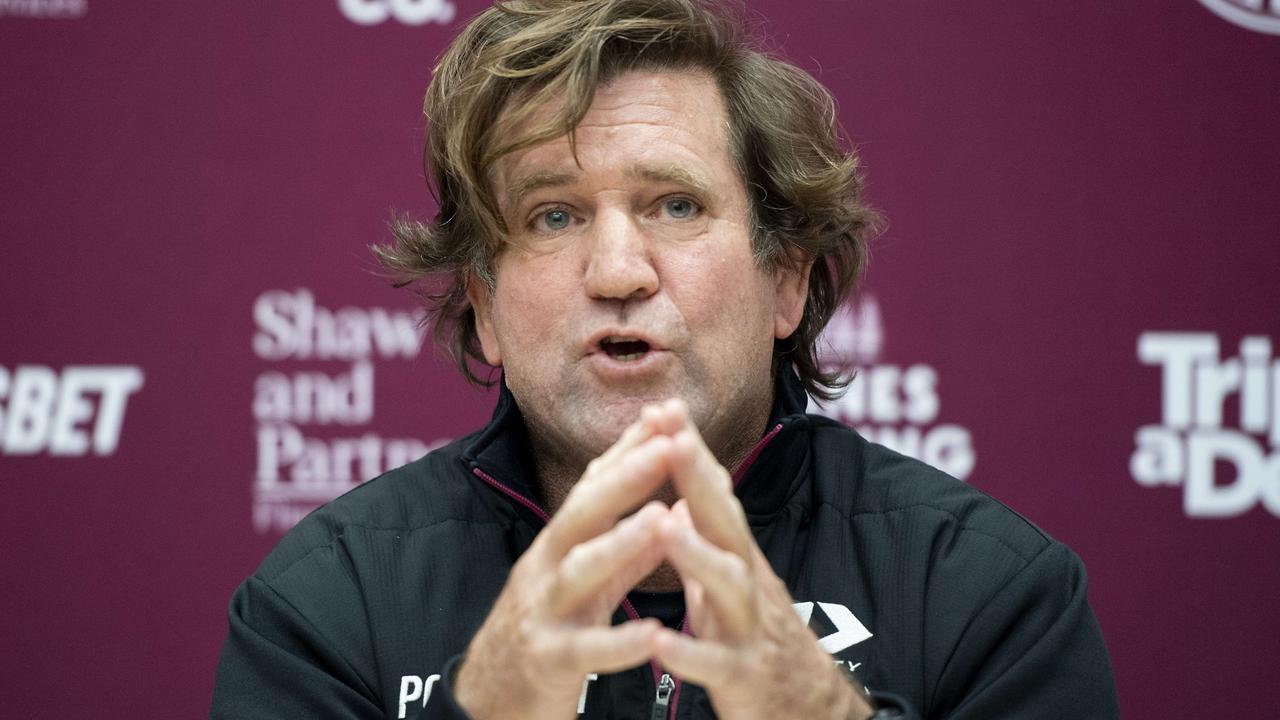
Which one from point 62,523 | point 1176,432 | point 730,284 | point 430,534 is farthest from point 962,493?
point 62,523

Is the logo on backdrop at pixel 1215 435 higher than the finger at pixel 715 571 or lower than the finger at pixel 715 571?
higher

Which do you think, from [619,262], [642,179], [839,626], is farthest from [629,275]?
[839,626]

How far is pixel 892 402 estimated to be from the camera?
2.81 m

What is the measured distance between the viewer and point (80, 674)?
2689 millimetres

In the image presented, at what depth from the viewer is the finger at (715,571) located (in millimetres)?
1208

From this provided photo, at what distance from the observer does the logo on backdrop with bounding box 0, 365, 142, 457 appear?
2686 millimetres

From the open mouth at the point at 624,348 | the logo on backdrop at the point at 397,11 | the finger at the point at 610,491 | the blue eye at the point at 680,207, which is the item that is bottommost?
the finger at the point at 610,491

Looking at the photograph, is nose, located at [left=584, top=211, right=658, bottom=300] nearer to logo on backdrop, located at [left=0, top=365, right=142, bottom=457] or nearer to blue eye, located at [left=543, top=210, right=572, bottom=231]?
blue eye, located at [left=543, top=210, right=572, bottom=231]

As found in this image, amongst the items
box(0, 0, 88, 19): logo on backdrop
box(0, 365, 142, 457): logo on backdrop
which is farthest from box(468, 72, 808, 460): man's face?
box(0, 0, 88, 19): logo on backdrop

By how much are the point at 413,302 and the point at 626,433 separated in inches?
56.5

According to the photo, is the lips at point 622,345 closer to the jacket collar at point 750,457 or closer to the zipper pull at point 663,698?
the jacket collar at point 750,457

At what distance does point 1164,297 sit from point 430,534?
178 cm

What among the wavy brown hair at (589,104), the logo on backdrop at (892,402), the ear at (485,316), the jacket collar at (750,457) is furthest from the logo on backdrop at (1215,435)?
the ear at (485,316)

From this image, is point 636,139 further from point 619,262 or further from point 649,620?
point 649,620
